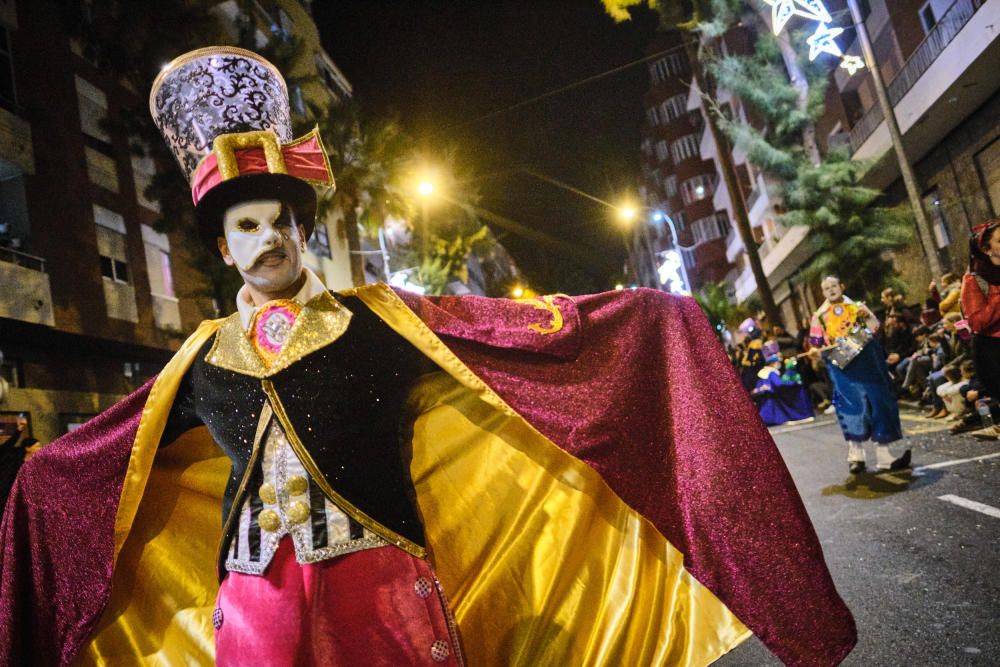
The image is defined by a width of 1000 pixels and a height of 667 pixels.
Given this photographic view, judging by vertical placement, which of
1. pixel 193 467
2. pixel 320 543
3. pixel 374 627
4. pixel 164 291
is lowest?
pixel 374 627

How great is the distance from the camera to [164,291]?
16.5m

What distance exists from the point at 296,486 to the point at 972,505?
4.56 metres

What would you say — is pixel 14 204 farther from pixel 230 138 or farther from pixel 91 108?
pixel 230 138

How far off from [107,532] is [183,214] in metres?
11.7

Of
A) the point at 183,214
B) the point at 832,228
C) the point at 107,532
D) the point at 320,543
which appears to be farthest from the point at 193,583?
the point at 832,228

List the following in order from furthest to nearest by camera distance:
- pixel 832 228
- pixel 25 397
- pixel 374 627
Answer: pixel 832 228
pixel 25 397
pixel 374 627

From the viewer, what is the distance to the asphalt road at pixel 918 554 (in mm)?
2657

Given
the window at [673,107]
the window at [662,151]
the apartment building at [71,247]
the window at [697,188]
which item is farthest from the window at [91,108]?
the window at [662,151]

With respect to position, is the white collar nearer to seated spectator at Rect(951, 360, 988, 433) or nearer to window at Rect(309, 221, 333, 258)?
seated spectator at Rect(951, 360, 988, 433)

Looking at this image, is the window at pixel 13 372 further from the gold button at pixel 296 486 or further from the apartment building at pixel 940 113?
the apartment building at pixel 940 113

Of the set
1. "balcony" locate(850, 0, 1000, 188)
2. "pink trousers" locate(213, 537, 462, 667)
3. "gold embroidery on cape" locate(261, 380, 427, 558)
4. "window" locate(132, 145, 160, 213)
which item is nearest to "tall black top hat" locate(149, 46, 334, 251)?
"gold embroidery on cape" locate(261, 380, 427, 558)

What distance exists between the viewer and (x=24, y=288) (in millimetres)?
11906

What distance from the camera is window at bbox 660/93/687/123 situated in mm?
52312

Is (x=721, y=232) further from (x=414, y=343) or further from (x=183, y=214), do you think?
(x=414, y=343)
